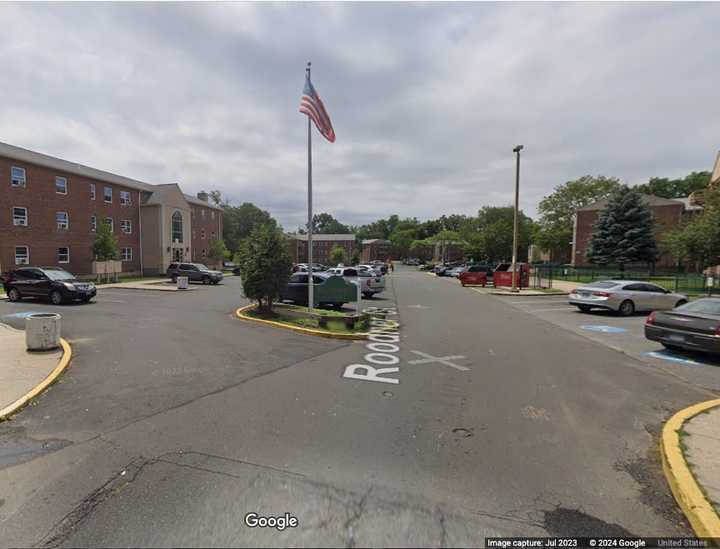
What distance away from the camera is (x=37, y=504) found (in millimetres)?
3002

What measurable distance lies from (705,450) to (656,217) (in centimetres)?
5752

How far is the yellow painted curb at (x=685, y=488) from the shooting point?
9.00 ft

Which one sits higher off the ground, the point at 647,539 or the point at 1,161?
the point at 1,161

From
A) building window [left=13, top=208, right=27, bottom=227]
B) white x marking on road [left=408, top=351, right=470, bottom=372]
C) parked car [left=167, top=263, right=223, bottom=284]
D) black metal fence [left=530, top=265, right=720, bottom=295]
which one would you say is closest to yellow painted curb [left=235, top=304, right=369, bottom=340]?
white x marking on road [left=408, top=351, right=470, bottom=372]

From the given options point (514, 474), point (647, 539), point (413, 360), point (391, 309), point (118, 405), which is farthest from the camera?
point (391, 309)

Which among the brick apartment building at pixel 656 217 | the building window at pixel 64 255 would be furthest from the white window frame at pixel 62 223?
the brick apartment building at pixel 656 217

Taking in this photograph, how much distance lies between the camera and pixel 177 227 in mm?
42375

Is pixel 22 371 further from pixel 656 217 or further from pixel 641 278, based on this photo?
pixel 656 217

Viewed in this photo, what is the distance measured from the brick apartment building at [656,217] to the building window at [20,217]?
55.2 m

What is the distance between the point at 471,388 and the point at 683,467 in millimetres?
2765

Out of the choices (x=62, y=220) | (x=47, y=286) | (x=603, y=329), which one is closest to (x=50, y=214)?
(x=62, y=220)

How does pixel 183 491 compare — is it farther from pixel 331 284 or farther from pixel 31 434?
pixel 331 284

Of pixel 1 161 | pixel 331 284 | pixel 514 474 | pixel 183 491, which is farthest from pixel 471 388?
pixel 1 161

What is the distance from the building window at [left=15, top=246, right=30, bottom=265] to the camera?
27.1 meters
